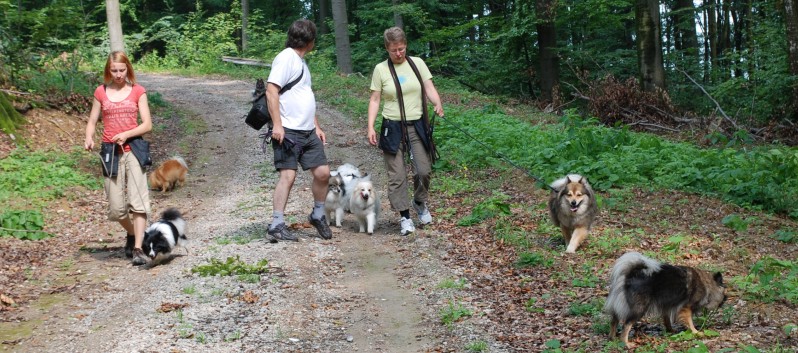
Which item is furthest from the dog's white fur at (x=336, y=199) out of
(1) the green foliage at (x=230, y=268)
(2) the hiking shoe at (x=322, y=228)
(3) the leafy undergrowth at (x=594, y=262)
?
(1) the green foliage at (x=230, y=268)

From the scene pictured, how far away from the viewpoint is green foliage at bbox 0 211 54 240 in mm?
8391

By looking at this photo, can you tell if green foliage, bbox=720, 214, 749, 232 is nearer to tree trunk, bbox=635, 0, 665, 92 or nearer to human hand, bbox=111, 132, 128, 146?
human hand, bbox=111, 132, 128, 146

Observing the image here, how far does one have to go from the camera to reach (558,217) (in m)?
7.63

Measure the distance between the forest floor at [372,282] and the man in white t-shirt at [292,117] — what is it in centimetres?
80

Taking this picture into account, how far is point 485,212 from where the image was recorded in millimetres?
9094

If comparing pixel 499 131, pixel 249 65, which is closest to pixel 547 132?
pixel 499 131

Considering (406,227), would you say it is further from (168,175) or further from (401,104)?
(168,175)

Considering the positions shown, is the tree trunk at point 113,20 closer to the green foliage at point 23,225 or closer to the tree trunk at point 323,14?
the green foliage at point 23,225

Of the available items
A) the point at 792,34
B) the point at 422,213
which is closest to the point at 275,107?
the point at 422,213

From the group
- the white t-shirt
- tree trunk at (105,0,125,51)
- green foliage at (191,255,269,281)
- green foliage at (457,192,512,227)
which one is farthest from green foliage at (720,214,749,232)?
tree trunk at (105,0,125,51)

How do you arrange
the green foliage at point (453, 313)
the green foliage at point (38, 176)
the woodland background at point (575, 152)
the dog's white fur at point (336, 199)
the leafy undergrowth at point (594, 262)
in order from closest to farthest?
the leafy undergrowth at point (594, 262) < the green foliage at point (453, 313) < the woodland background at point (575, 152) < the dog's white fur at point (336, 199) < the green foliage at point (38, 176)

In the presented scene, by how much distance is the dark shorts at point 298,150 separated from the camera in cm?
780

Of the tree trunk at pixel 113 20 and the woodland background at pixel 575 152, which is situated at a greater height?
the tree trunk at pixel 113 20

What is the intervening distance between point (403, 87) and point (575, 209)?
2319 mm
